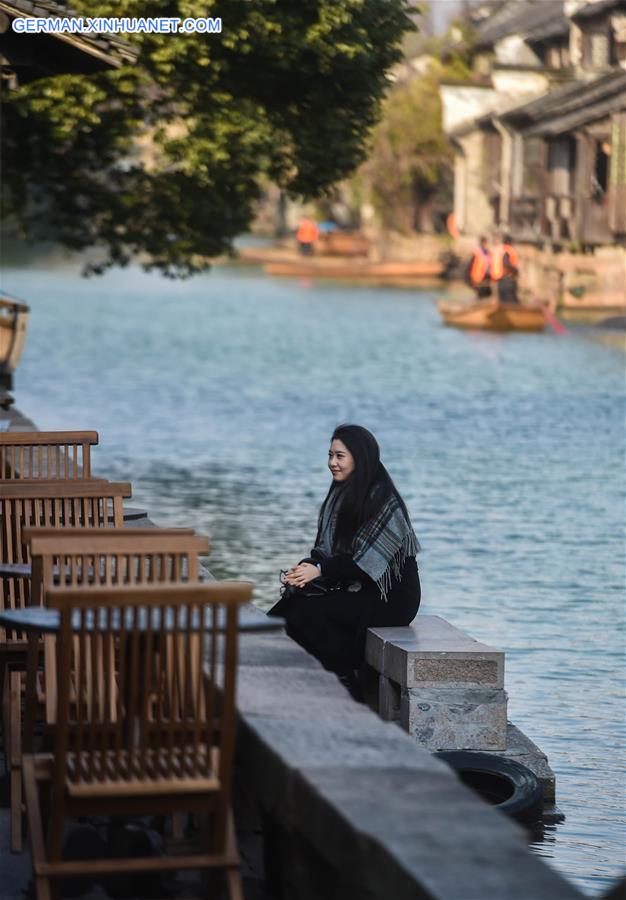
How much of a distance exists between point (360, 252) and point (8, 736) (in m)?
82.6

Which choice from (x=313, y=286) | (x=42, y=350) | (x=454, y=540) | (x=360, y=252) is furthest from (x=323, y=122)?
(x=360, y=252)

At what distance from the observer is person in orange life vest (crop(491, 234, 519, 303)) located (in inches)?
1900

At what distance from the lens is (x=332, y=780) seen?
16.5 ft

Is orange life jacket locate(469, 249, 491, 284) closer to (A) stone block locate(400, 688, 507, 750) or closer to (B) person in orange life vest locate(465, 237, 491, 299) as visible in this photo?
(B) person in orange life vest locate(465, 237, 491, 299)

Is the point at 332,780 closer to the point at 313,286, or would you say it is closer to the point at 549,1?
the point at 313,286

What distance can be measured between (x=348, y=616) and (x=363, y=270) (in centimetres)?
6538

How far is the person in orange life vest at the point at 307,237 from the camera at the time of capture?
86312 millimetres

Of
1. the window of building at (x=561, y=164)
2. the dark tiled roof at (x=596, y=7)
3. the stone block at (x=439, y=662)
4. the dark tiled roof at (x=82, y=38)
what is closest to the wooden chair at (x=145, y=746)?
the stone block at (x=439, y=662)

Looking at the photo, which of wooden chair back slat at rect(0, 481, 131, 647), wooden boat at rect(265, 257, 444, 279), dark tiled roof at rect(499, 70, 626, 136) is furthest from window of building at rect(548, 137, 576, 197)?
wooden chair back slat at rect(0, 481, 131, 647)

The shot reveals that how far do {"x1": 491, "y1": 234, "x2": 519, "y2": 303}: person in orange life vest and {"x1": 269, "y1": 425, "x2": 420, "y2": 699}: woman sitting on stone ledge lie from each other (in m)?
40.0

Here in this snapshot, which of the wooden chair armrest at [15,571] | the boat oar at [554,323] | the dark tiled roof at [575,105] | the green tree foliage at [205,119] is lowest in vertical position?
the boat oar at [554,323]

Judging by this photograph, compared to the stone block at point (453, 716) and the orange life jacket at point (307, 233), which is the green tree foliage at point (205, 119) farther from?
the orange life jacket at point (307, 233)

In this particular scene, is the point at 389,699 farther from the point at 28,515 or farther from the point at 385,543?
the point at 28,515

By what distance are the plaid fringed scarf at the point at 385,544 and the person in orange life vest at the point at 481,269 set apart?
132 ft
